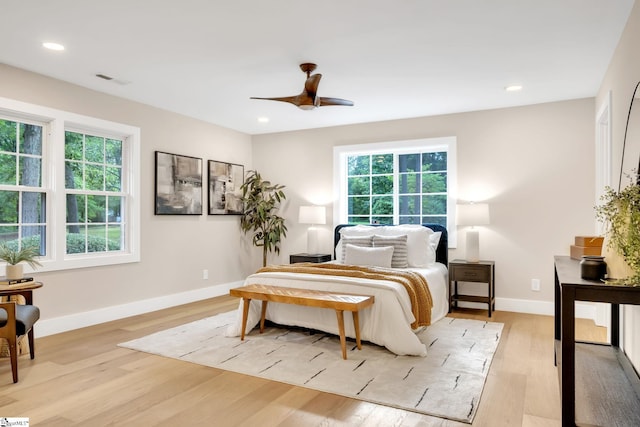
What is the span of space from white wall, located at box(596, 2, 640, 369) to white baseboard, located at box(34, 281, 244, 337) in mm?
4656

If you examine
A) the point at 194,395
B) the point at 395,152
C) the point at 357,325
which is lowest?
the point at 194,395

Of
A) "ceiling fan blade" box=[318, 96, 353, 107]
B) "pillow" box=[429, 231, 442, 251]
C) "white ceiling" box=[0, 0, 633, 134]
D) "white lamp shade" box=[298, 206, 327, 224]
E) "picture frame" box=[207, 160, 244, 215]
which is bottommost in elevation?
"pillow" box=[429, 231, 442, 251]

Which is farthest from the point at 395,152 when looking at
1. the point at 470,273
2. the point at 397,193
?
the point at 470,273

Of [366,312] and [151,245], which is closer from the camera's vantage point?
[366,312]

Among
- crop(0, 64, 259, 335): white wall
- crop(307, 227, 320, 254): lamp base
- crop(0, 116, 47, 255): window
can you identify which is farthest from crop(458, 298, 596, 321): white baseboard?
crop(0, 116, 47, 255): window

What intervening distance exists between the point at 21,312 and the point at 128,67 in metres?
2.20

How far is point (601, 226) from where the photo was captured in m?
4.28

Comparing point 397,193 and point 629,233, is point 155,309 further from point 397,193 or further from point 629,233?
point 629,233

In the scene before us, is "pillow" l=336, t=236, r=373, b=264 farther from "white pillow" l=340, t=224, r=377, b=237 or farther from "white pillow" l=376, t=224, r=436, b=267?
"white pillow" l=376, t=224, r=436, b=267

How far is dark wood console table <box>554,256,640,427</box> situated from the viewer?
201 cm

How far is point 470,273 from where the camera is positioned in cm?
485

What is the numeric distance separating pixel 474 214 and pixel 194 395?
3.63 meters

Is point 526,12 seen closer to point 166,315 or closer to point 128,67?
point 128,67

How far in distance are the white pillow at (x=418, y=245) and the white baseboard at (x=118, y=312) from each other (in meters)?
2.63
